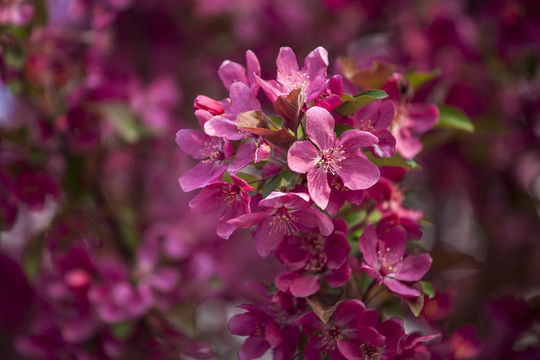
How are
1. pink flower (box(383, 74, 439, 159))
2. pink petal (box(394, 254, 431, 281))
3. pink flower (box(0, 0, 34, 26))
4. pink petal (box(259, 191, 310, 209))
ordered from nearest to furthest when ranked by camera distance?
pink petal (box(259, 191, 310, 209)), pink petal (box(394, 254, 431, 281)), pink flower (box(383, 74, 439, 159)), pink flower (box(0, 0, 34, 26))

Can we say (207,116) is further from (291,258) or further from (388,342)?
(388,342)

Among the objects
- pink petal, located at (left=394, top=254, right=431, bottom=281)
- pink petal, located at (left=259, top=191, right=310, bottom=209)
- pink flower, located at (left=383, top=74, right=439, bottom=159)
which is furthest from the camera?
pink flower, located at (left=383, top=74, right=439, bottom=159)

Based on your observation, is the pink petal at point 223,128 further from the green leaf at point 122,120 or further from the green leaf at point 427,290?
the green leaf at point 122,120

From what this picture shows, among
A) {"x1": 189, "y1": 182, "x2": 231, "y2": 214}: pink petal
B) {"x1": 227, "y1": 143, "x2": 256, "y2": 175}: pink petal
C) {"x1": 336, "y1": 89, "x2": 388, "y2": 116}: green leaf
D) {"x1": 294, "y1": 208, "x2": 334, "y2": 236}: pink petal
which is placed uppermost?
{"x1": 336, "y1": 89, "x2": 388, "y2": 116}: green leaf

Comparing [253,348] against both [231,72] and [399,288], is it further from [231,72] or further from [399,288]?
[231,72]

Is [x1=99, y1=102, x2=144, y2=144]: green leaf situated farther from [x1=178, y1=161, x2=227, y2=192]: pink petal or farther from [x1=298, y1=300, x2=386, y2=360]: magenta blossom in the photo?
[x1=298, y1=300, x2=386, y2=360]: magenta blossom

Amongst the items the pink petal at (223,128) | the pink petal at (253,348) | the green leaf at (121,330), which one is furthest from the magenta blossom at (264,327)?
the green leaf at (121,330)

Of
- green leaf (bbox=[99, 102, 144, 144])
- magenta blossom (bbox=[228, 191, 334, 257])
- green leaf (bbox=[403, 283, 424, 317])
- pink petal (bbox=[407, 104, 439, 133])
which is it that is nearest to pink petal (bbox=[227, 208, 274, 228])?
magenta blossom (bbox=[228, 191, 334, 257])
